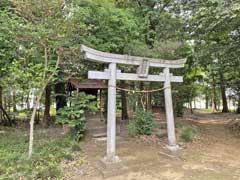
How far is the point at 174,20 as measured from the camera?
10875 millimetres

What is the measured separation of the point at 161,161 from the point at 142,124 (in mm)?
2742

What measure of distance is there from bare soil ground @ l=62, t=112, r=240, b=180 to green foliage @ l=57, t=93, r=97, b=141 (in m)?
0.56

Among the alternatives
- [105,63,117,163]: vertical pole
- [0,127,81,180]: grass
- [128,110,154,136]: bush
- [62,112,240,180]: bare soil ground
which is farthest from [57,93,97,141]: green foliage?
[105,63,117,163]: vertical pole

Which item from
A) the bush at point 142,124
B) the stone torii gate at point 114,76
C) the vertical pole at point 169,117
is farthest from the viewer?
the bush at point 142,124

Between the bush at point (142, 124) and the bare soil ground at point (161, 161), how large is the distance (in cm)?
42

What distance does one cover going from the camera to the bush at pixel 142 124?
9.06 m

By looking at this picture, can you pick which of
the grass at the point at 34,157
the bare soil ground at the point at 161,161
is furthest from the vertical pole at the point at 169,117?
the grass at the point at 34,157

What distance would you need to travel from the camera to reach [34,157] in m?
6.03

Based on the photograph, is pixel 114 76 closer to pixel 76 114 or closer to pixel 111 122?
pixel 111 122

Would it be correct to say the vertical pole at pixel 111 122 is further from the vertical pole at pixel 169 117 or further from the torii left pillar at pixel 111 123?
the vertical pole at pixel 169 117

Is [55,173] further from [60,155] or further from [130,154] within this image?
[130,154]

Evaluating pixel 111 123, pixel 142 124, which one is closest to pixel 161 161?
pixel 111 123

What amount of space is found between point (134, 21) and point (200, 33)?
2.94 m

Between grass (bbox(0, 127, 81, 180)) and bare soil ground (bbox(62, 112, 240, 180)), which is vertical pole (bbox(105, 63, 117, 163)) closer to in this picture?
bare soil ground (bbox(62, 112, 240, 180))
